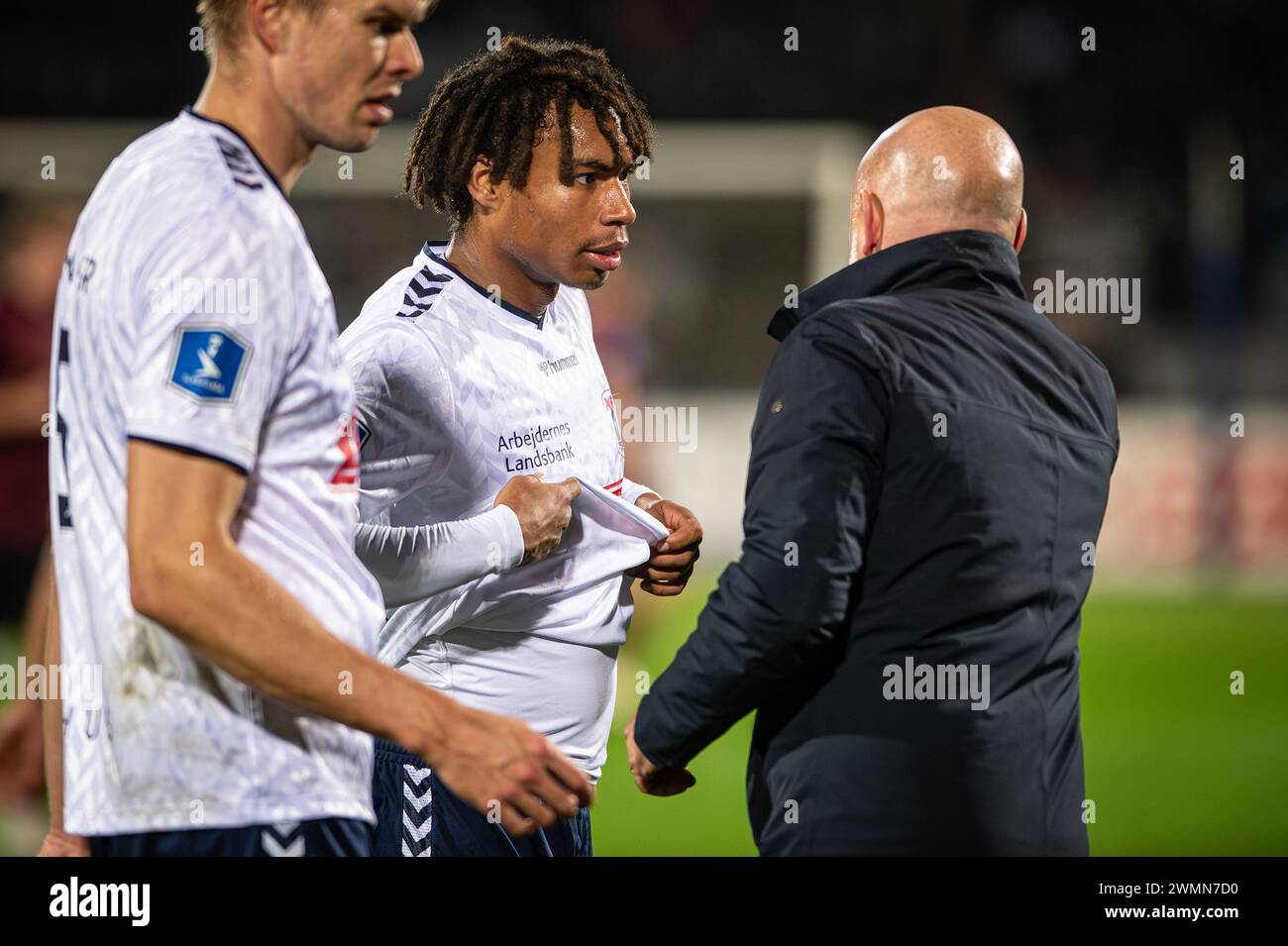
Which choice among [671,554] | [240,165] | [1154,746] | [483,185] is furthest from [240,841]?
[1154,746]

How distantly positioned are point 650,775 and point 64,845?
0.90 metres

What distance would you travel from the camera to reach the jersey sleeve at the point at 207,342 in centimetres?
140

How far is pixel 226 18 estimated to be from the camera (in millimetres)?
1599

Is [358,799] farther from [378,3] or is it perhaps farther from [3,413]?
[3,413]

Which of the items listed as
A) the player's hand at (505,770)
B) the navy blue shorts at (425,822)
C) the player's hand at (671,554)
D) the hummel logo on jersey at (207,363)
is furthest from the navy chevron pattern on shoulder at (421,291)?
the player's hand at (505,770)

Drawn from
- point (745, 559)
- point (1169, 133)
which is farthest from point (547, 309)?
point (1169, 133)

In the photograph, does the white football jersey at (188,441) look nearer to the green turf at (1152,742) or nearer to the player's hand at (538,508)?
the player's hand at (538,508)

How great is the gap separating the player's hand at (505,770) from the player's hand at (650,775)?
703mm

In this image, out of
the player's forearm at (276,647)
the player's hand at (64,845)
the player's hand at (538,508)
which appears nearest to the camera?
the player's forearm at (276,647)

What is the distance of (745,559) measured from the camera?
201cm

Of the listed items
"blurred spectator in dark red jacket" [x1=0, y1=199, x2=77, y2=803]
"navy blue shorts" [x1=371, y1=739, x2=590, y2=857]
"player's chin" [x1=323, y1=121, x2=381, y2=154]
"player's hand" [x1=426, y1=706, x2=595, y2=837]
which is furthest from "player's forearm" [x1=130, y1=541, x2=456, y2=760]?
"blurred spectator in dark red jacket" [x1=0, y1=199, x2=77, y2=803]

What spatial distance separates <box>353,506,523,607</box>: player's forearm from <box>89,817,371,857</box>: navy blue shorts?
27.4 inches

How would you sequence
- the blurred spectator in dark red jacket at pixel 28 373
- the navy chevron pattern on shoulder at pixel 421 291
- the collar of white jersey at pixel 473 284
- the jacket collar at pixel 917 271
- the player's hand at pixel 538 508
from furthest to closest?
the blurred spectator in dark red jacket at pixel 28 373 → the collar of white jersey at pixel 473 284 → the navy chevron pattern on shoulder at pixel 421 291 → the player's hand at pixel 538 508 → the jacket collar at pixel 917 271

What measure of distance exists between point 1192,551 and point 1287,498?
0.76 m
